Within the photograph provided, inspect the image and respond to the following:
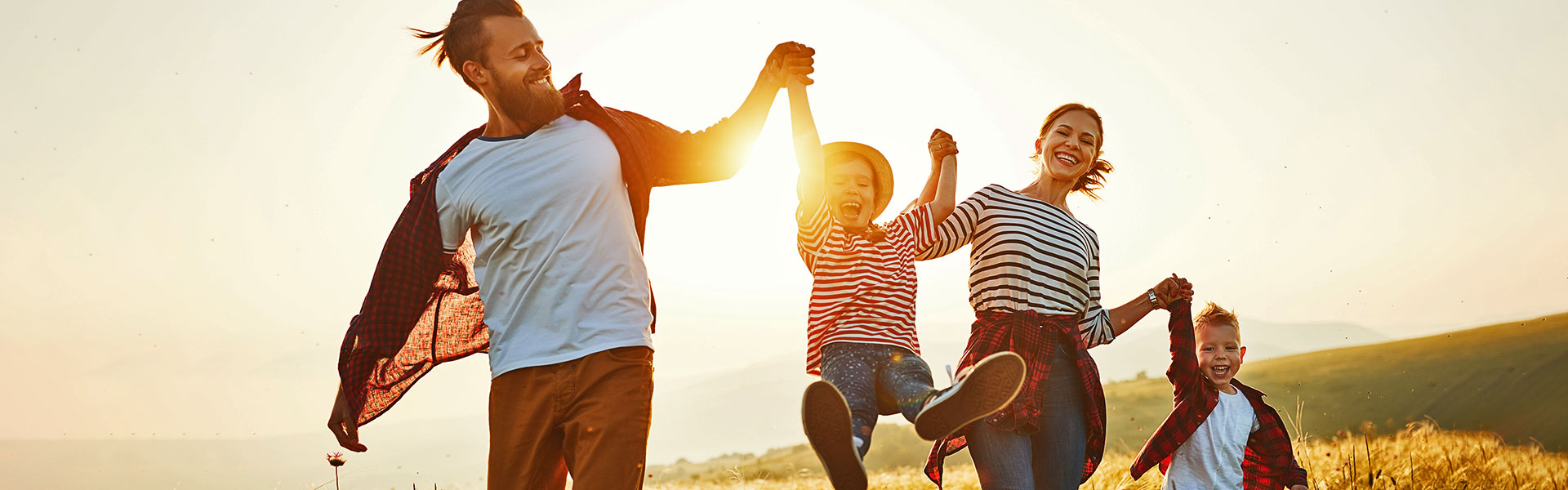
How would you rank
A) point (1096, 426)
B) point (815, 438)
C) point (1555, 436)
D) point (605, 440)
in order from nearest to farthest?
1. point (605, 440)
2. point (815, 438)
3. point (1096, 426)
4. point (1555, 436)

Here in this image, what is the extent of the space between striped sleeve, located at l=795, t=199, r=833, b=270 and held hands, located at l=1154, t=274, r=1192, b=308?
192 centimetres

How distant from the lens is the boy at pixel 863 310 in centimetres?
399

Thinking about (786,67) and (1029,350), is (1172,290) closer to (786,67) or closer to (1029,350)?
(1029,350)

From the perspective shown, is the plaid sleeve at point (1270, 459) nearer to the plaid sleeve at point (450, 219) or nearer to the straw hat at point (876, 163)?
the straw hat at point (876, 163)

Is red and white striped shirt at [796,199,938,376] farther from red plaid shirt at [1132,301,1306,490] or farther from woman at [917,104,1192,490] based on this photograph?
red plaid shirt at [1132,301,1306,490]

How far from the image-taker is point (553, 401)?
3.66 meters

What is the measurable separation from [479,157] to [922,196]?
2.11 metres

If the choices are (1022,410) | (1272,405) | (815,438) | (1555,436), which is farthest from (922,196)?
(1555,436)

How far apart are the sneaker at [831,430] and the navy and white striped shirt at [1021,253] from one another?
1125 millimetres

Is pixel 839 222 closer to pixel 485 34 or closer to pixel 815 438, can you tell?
pixel 815 438

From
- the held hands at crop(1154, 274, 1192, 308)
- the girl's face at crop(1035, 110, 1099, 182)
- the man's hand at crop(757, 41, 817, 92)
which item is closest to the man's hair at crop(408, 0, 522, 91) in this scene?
the man's hand at crop(757, 41, 817, 92)

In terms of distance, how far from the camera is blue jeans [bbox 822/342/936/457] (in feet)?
13.7

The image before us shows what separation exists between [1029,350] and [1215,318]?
7.32 ft

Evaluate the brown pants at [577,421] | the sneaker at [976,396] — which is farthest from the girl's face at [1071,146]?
the brown pants at [577,421]
